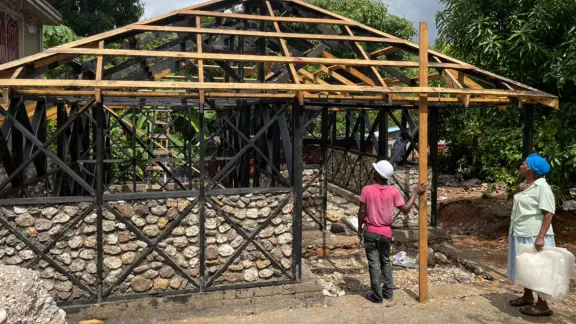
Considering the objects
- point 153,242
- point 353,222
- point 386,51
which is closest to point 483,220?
point 353,222

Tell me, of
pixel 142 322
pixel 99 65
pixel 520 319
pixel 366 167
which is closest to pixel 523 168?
pixel 520 319

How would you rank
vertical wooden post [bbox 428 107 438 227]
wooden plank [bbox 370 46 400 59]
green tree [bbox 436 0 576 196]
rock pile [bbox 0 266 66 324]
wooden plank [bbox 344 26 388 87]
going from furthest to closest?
vertical wooden post [bbox 428 107 438 227]
green tree [bbox 436 0 576 196]
wooden plank [bbox 370 46 400 59]
wooden plank [bbox 344 26 388 87]
rock pile [bbox 0 266 66 324]

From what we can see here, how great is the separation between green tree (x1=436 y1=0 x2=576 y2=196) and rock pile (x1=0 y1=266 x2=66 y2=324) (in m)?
8.49

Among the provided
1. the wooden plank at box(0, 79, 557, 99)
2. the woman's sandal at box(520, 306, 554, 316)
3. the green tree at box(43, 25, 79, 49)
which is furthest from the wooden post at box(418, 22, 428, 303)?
the green tree at box(43, 25, 79, 49)

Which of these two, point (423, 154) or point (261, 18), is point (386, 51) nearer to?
point (261, 18)

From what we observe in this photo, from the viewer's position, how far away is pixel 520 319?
6.02m

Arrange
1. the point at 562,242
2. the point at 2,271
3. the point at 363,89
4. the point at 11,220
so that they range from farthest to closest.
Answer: the point at 562,242 → the point at 363,89 → the point at 11,220 → the point at 2,271

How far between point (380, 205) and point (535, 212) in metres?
1.78

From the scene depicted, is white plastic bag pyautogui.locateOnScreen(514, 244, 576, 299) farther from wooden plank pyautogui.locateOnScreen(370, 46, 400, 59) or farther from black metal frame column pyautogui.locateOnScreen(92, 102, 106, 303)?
black metal frame column pyautogui.locateOnScreen(92, 102, 106, 303)

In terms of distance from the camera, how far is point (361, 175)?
13.4 metres

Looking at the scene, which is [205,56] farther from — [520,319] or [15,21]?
[15,21]

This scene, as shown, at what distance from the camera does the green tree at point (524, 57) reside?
9.17 metres

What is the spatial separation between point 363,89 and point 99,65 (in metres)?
3.25

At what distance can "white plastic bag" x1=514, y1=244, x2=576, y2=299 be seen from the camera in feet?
18.5
